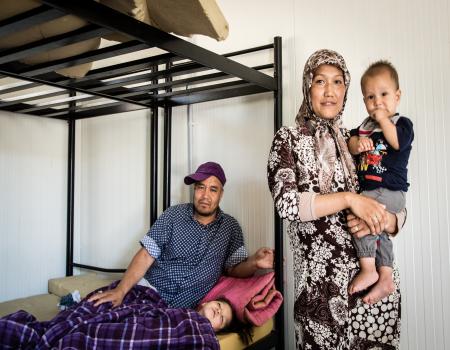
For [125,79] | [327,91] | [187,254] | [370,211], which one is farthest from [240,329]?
[125,79]

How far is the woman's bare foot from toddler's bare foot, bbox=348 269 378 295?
0.07ft

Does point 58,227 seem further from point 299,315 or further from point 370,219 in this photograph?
point 370,219

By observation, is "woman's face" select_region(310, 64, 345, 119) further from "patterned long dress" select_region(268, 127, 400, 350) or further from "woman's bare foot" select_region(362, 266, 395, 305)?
"woman's bare foot" select_region(362, 266, 395, 305)

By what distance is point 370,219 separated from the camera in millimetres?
1064

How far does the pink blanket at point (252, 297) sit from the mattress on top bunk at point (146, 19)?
1.01 m

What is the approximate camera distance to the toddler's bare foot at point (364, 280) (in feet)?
3.67

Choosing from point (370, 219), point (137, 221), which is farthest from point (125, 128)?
point (370, 219)

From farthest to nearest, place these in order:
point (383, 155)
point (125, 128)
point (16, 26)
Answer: point (125, 128)
point (383, 155)
point (16, 26)

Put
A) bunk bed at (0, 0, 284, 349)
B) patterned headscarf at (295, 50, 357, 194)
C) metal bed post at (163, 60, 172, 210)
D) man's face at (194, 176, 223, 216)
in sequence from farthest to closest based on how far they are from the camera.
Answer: metal bed post at (163, 60, 172, 210)
man's face at (194, 176, 223, 216)
patterned headscarf at (295, 50, 357, 194)
bunk bed at (0, 0, 284, 349)

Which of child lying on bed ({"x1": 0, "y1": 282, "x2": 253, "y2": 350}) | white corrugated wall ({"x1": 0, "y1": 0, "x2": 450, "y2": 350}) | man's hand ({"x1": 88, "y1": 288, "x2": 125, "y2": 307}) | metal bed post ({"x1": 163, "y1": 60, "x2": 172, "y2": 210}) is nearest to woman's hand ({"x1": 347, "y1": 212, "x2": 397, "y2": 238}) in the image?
white corrugated wall ({"x1": 0, "y1": 0, "x2": 450, "y2": 350})

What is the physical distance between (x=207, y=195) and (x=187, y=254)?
0.29 m

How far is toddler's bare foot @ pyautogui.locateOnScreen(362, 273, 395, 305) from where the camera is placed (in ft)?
3.71

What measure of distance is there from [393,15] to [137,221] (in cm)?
177

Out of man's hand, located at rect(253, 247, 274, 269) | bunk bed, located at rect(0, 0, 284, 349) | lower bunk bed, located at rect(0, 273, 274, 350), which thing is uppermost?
bunk bed, located at rect(0, 0, 284, 349)
